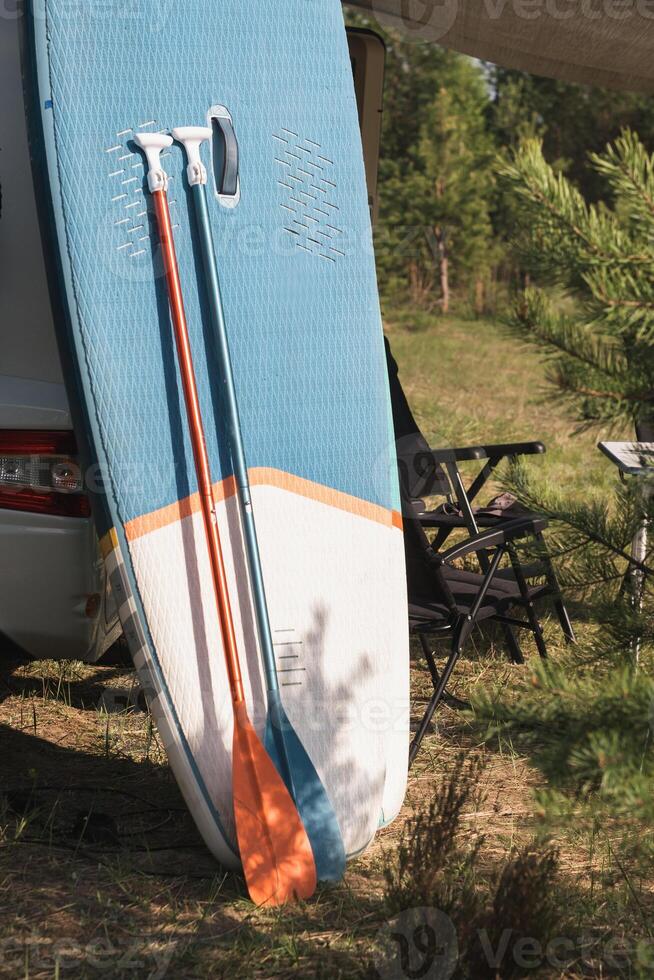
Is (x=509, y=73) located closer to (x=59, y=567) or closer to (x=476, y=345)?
(x=476, y=345)

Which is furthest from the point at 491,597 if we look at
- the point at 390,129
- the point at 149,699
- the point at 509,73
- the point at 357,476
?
the point at 509,73

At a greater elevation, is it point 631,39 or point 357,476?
point 631,39

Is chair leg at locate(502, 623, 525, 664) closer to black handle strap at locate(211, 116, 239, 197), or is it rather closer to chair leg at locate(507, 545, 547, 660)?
chair leg at locate(507, 545, 547, 660)

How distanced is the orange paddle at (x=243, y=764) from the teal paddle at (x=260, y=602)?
0.04 metres

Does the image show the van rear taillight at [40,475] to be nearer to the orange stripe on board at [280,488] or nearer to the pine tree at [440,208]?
the orange stripe on board at [280,488]

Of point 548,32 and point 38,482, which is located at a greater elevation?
point 548,32

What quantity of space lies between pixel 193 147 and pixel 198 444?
88cm

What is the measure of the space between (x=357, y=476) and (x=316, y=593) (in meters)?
0.38

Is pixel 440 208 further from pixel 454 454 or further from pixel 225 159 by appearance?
pixel 225 159

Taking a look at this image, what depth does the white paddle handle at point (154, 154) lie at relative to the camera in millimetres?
3047

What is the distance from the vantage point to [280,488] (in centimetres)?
310

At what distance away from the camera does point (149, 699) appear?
2.94 metres

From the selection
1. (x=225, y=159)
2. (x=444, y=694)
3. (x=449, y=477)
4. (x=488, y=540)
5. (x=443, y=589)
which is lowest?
(x=444, y=694)

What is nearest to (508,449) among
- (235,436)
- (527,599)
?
(527,599)
